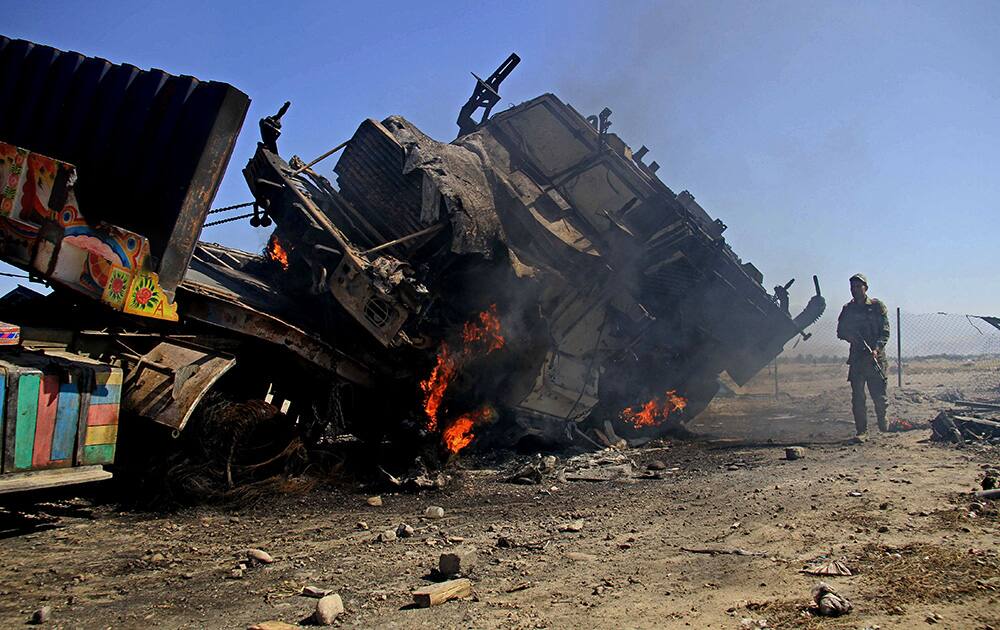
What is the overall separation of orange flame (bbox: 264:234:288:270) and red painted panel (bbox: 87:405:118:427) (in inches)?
112

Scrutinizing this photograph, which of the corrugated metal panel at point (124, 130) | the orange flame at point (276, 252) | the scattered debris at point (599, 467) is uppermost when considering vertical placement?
the corrugated metal panel at point (124, 130)

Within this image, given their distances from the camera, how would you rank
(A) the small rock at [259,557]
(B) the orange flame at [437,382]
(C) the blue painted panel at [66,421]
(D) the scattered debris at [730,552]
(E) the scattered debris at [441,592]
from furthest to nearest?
(B) the orange flame at [437,382], (C) the blue painted panel at [66,421], (A) the small rock at [259,557], (D) the scattered debris at [730,552], (E) the scattered debris at [441,592]

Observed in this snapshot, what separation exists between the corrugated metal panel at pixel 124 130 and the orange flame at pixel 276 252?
202 cm

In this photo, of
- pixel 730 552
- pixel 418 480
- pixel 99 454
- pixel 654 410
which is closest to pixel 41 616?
pixel 99 454

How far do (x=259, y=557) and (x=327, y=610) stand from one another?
123 cm

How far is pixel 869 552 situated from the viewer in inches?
150

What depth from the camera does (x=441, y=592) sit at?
346 cm

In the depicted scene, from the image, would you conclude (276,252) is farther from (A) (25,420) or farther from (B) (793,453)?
(B) (793,453)

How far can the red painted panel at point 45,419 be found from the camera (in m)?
4.43

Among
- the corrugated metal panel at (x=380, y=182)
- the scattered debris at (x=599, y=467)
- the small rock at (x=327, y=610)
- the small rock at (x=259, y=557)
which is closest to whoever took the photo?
the small rock at (x=327, y=610)

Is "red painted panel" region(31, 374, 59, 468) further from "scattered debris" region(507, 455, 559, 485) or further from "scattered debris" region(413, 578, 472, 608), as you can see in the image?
"scattered debris" region(507, 455, 559, 485)

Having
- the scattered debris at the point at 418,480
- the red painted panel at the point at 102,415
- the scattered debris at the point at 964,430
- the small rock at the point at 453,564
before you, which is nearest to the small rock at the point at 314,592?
the small rock at the point at 453,564

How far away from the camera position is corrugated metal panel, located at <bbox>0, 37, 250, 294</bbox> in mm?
5430

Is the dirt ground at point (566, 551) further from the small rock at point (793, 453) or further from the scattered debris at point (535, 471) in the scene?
the small rock at point (793, 453)
